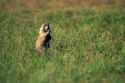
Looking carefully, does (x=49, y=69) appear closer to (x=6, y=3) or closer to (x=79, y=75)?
(x=79, y=75)

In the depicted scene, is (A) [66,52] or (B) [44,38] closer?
(A) [66,52]

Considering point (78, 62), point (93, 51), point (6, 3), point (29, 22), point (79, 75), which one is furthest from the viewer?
point (6, 3)

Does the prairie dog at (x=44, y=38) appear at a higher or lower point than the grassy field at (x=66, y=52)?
higher

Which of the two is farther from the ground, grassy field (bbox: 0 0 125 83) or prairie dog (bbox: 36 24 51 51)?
prairie dog (bbox: 36 24 51 51)

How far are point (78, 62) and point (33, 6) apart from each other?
7.28 m

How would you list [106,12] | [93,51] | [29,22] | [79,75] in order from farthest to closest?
[106,12]
[29,22]
[93,51]
[79,75]

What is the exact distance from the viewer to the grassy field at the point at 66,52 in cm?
671

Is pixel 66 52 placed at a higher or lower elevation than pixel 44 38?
lower

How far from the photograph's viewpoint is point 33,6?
1444 centimetres

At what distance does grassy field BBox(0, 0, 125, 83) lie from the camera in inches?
264

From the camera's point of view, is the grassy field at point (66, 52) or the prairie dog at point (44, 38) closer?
the grassy field at point (66, 52)

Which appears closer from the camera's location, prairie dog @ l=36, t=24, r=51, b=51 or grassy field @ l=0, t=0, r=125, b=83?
grassy field @ l=0, t=0, r=125, b=83

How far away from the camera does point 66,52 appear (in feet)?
25.5

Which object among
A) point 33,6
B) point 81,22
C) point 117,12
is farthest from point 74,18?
point 33,6
